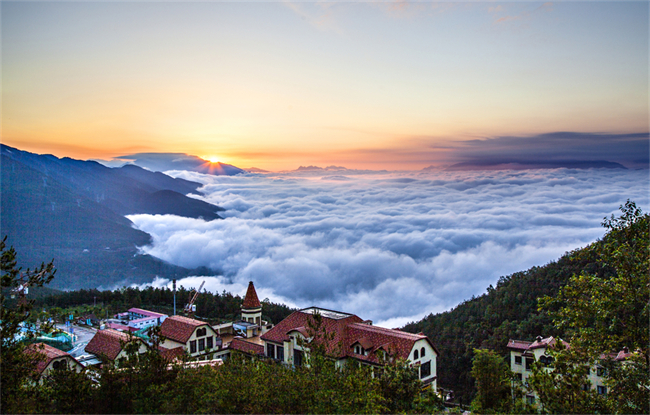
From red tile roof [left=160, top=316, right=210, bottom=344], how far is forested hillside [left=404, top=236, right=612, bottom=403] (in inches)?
1119

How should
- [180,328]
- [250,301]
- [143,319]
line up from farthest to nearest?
[143,319], [250,301], [180,328]

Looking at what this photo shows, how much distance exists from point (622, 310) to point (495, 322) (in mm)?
48843

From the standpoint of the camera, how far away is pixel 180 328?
36.9 metres

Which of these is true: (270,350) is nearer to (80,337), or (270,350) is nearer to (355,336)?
(355,336)

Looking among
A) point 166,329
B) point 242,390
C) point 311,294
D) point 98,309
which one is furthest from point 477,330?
point 311,294

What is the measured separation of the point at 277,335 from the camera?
1385 inches

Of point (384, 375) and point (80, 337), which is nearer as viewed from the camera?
point (384, 375)

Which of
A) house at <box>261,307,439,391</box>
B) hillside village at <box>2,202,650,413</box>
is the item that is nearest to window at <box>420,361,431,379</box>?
house at <box>261,307,439,391</box>

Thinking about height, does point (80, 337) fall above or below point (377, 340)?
below

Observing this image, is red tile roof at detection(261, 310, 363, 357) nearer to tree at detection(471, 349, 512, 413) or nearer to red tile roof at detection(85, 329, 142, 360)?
tree at detection(471, 349, 512, 413)

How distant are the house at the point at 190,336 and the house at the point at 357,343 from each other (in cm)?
557

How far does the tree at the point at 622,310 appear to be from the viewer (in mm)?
14094

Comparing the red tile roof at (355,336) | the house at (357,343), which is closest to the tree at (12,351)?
the house at (357,343)

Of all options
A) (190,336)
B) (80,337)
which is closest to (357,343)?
(190,336)
